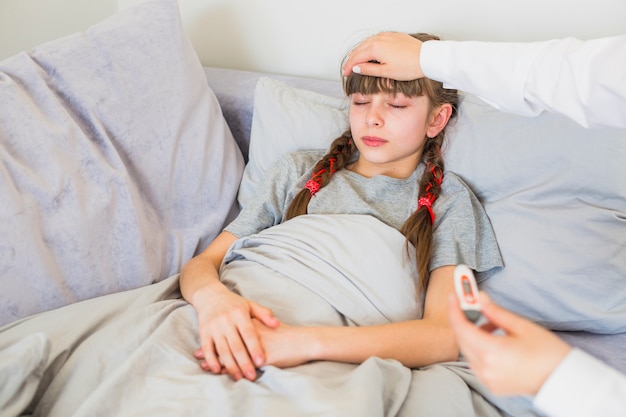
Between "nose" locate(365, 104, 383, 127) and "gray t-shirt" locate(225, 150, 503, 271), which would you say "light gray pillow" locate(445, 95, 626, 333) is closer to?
"gray t-shirt" locate(225, 150, 503, 271)

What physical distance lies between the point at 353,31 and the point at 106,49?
0.65 m

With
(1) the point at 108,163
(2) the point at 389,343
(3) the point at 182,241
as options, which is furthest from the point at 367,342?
(1) the point at 108,163

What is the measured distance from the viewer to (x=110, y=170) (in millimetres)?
1113

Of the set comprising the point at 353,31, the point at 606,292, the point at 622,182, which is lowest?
the point at 606,292

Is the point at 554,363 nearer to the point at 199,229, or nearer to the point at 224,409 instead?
the point at 224,409

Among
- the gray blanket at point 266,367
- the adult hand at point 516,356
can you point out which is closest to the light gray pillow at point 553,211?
the gray blanket at point 266,367

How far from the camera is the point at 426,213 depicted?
1.10 metres

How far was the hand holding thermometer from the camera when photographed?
0.55 meters

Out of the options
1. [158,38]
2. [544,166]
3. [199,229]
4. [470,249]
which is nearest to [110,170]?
[199,229]

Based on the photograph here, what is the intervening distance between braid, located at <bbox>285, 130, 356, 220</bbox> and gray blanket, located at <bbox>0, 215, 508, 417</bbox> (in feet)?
0.23

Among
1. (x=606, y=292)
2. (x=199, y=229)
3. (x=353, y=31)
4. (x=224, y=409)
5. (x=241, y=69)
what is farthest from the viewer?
(x=241, y=69)

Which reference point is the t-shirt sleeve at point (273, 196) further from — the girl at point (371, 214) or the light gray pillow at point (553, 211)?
the light gray pillow at point (553, 211)

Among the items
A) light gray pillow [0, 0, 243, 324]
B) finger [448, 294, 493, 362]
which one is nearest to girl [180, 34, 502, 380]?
light gray pillow [0, 0, 243, 324]

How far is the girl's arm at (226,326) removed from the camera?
0.87m
